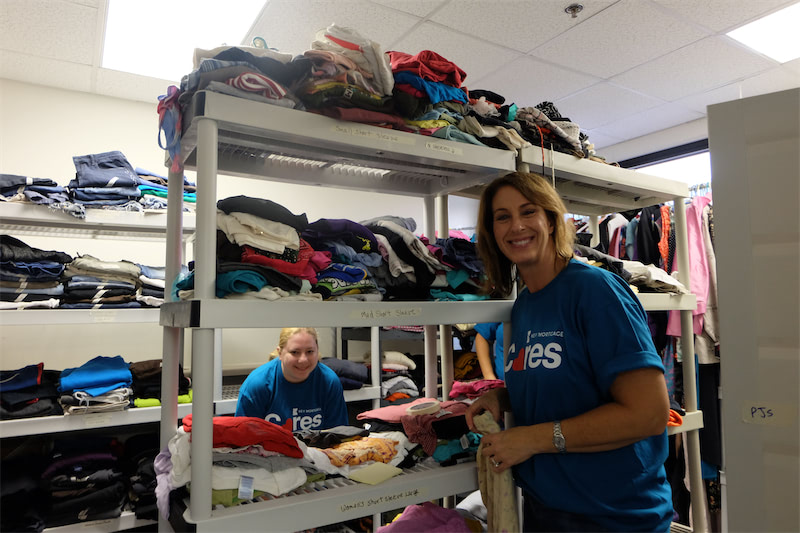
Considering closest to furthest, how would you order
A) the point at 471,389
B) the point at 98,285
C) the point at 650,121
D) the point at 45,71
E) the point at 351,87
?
the point at 351,87 → the point at 471,389 → the point at 98,285 → the point at 45,71 → the point at 650,121

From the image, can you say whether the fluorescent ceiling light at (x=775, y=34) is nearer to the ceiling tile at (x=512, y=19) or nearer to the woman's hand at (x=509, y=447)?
the ceiling tile at (x=512, y=19)

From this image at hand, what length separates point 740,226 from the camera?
3.12ft

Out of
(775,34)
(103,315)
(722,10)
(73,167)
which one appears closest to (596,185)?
(722,10)

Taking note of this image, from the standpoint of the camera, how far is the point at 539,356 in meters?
1.40

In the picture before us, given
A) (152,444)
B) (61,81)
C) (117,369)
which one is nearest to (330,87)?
(117,369)

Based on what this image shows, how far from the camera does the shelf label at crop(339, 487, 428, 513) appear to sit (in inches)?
50.4

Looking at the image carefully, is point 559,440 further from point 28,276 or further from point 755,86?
point 755,86

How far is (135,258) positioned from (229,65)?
272 centimetres

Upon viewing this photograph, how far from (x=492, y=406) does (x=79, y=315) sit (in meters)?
2.11

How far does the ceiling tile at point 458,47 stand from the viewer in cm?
281

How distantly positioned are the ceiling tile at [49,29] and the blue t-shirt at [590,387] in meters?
2.63

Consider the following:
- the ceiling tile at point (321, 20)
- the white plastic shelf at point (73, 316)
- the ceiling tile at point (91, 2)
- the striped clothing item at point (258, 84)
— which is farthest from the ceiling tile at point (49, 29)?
the striped clothing item at point (258, 84)

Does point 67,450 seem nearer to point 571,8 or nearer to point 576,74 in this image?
point 571,8

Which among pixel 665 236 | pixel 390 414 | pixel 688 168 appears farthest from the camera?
pixel 688 168
